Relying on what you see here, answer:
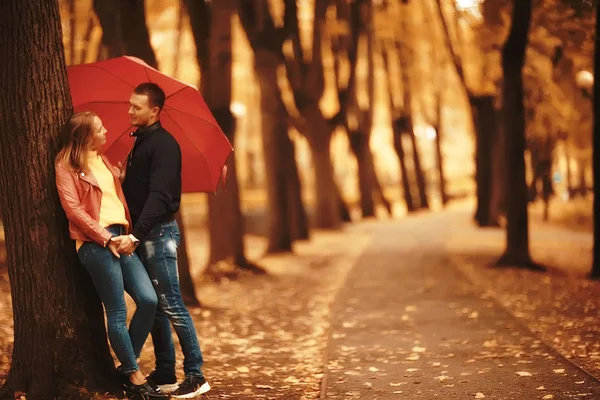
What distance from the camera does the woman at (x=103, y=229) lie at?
17.6ft

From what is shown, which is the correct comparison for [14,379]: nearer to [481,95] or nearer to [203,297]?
[203,297]

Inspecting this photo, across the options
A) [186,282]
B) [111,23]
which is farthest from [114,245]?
[186,282]

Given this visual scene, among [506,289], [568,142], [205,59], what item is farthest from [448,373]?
[568,142]

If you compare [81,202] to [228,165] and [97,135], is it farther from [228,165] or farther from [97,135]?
[228,165]

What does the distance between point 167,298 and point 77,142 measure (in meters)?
1.26

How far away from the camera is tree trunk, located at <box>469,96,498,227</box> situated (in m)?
26.9

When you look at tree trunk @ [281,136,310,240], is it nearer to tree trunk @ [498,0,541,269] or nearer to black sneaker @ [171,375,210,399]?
tree trunk @ [498,0,541,269]

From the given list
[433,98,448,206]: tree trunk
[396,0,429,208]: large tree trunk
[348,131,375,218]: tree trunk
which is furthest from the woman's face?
[433,98,448,206]: tree trunk

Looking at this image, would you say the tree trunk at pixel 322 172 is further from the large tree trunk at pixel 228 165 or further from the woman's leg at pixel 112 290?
the woman's leg at pixel 112 290

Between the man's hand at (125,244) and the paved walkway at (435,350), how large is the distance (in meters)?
1.79

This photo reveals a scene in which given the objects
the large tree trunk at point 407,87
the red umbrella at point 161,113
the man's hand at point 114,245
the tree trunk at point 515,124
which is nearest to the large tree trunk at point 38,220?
the man's hand at point 114,245

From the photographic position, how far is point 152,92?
19.0 ft

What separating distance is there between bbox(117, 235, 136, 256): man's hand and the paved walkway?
1.79 metres

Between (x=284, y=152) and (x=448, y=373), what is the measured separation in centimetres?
1314
